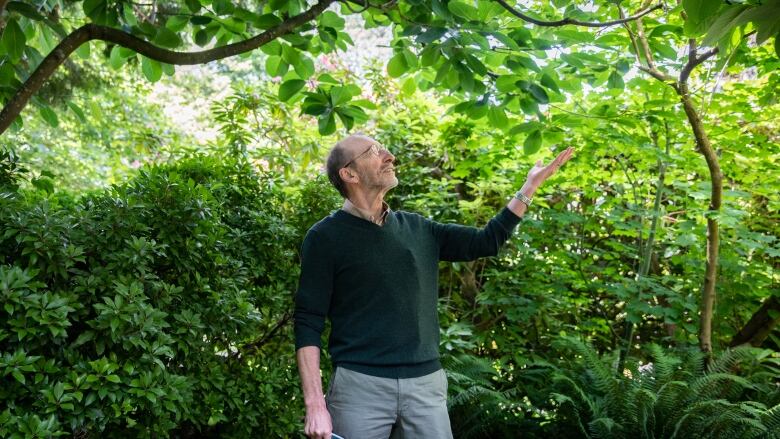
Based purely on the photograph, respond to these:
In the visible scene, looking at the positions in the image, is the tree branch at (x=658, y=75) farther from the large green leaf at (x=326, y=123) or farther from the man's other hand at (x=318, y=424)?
the man's other hand at (x=318, y=424)

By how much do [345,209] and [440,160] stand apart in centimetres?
306

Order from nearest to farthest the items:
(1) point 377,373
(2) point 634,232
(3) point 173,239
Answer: (1) point 377,373, (3) point 173,239, (2) point 634,232

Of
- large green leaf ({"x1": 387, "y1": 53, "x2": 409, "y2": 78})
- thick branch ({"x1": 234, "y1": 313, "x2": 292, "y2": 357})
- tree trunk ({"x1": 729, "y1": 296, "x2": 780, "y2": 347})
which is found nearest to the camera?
large green leaf ({"x1": 387, "y1": 53, "x2": 409, "y2": 78})

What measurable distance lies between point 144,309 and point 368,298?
707 millimetres

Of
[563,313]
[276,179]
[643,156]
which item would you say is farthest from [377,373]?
[563,313]

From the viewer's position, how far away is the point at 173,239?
263 cm

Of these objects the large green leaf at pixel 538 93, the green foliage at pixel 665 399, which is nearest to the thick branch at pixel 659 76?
the large green leaf at pixel 538 93

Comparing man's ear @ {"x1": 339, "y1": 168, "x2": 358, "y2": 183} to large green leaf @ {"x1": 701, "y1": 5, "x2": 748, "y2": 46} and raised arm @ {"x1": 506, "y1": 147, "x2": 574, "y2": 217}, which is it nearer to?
raised arm @ {"x1": 506, "y1": 147, "x2": 574, "y2": 217}

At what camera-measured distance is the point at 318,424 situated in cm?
212

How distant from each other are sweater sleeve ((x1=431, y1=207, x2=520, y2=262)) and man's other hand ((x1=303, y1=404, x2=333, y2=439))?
2.26ft

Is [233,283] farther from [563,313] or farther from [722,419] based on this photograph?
[563,313]

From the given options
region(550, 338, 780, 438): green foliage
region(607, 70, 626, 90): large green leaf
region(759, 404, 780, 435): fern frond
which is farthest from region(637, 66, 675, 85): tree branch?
region(759, 404, 780, 435): fern frond

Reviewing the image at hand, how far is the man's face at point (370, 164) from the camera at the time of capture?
2352 millimetres

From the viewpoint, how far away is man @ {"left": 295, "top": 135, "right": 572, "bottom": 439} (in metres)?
2.17
